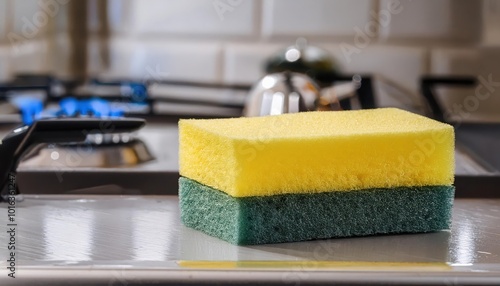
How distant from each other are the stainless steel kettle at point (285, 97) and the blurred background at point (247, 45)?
0.29 m

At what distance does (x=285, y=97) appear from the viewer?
0.98 meters

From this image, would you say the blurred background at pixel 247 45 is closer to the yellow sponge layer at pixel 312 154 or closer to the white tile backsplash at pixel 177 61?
the white tile backsplash at pixel 177 61

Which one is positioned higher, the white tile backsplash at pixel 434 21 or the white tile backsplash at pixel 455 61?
the white tile backsplash at pixel 434 21

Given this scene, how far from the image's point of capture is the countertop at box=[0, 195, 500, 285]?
0.51 m

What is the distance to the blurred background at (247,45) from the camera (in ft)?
4.48

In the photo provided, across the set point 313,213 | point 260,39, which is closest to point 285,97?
point 313,213

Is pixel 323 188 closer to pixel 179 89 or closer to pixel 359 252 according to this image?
pixel 359 252

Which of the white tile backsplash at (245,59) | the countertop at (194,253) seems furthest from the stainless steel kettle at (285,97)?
the white tile backsplash at (245,59)

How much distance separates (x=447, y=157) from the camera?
2.08ft

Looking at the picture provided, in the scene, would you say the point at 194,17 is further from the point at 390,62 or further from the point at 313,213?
the point at 313,213

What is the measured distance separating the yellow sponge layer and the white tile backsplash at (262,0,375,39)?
2.58ft

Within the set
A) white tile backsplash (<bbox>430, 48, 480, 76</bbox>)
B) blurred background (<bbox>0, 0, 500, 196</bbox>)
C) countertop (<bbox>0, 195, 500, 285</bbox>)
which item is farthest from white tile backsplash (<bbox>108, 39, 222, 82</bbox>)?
countertop (<bbox>0, 195, 500, 285</bbox>)

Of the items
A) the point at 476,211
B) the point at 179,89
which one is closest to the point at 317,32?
the point at 179,89

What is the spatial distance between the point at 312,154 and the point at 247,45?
2.85 ft
